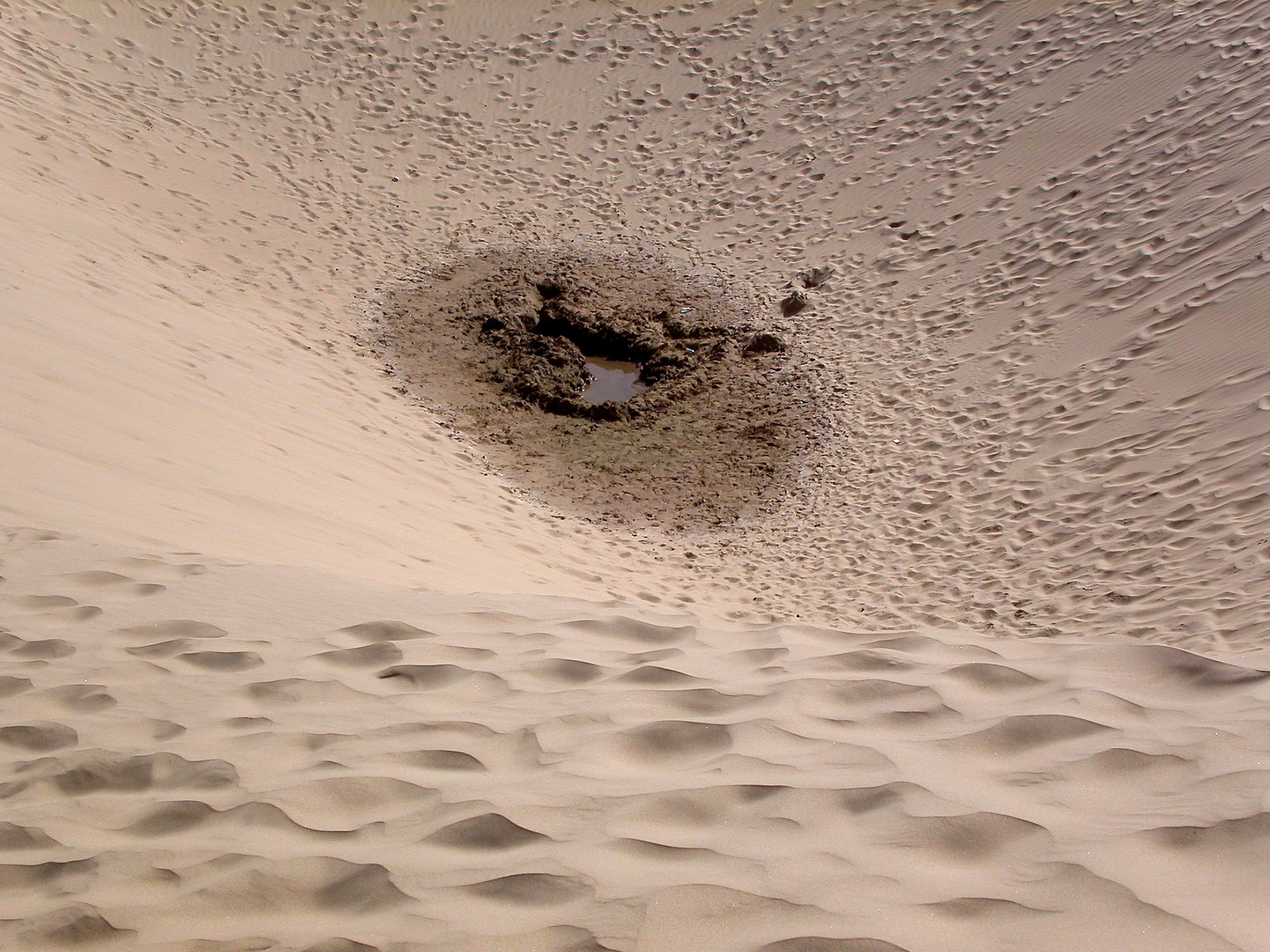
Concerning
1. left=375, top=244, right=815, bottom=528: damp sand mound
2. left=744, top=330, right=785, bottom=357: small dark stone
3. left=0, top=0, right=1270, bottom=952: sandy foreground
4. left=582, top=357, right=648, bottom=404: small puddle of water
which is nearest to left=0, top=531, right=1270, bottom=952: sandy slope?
left=0, top=0, right=1270, bottom=952: sandy foreground

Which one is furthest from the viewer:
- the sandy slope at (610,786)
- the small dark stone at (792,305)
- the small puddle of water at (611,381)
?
the small dark stone at (792,305)

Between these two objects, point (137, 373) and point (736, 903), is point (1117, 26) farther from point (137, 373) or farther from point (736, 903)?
point (736, 903)

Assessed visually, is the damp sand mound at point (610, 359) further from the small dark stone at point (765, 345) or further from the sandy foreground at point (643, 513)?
the sandy foreground at point (643, 513)

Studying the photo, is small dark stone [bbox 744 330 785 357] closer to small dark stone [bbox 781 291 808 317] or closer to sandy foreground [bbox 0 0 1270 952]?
sandy foreground [bbox 0 0 1270 952]

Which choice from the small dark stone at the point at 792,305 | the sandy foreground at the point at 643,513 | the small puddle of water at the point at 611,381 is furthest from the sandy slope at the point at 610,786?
the small dark stone at the point at 792,305

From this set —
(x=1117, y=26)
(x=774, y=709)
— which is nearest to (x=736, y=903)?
(x=774, y=709)
